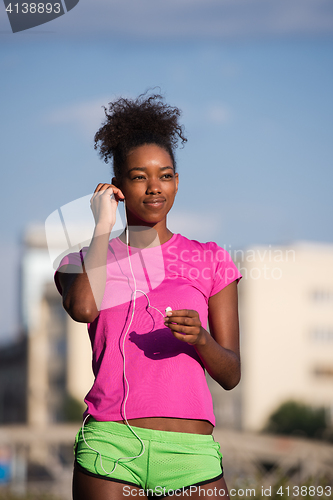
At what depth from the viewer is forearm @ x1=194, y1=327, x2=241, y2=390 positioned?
6.81 feet

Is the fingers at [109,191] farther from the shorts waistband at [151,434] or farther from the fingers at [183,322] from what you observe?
the shorts waistband at [151,434]

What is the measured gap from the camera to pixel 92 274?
2.21 m

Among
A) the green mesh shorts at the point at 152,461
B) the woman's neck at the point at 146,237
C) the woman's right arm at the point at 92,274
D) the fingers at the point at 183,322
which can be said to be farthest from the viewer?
the woman's neck at the point at 146,237

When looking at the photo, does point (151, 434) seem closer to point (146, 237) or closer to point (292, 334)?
point (146, 237)

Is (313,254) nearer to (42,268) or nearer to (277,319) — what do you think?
(277,319)

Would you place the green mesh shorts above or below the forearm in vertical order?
below

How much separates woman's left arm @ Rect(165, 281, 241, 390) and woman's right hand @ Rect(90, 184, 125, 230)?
505 mm

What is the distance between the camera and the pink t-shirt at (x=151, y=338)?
2.10m

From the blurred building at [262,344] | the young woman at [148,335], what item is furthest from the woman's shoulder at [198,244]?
the blurred building at [262,344]

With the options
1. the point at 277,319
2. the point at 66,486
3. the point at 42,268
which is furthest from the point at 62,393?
the point at 66,486

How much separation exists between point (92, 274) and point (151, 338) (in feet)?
1.04

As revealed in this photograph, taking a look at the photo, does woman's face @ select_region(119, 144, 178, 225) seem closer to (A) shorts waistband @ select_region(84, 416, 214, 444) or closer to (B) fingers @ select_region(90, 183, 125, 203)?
(B) fingers @ select_region(90, 183, 125, 203)

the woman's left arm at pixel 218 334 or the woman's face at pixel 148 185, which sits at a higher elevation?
the woman's face at pixel 148 185

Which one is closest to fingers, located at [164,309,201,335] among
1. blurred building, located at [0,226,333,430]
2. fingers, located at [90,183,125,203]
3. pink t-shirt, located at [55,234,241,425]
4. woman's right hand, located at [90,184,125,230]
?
pink t-shirt, located at [55,234,241,425]
